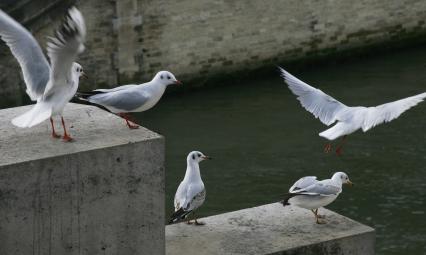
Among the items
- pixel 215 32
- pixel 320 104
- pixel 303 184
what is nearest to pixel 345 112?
pixel 320 104

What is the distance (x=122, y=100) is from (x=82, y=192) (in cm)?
112

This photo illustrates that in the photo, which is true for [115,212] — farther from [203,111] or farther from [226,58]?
[226,58]

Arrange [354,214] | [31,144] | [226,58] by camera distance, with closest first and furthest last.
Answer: [31,144]
[354,214]
[226,58]

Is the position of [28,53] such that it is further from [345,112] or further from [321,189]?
[345,112]

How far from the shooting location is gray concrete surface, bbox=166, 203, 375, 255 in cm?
913

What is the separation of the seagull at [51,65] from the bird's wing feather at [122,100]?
0.29 metres

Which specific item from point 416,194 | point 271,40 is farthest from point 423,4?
point 416,194

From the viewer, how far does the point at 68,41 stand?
7.63 m

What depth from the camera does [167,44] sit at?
2117 centimetres

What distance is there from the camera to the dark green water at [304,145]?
→ 1507 centimetres

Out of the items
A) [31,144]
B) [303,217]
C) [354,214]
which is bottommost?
[354,214]

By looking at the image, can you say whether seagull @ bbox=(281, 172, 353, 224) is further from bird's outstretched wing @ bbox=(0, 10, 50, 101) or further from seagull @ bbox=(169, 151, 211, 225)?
bird's outstretched wing @ bbox=(0, 10, 50, 101)

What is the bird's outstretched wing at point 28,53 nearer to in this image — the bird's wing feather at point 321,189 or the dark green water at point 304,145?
the bird's wing feather at point 321,189

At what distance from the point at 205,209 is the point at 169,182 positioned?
1.36 meters
